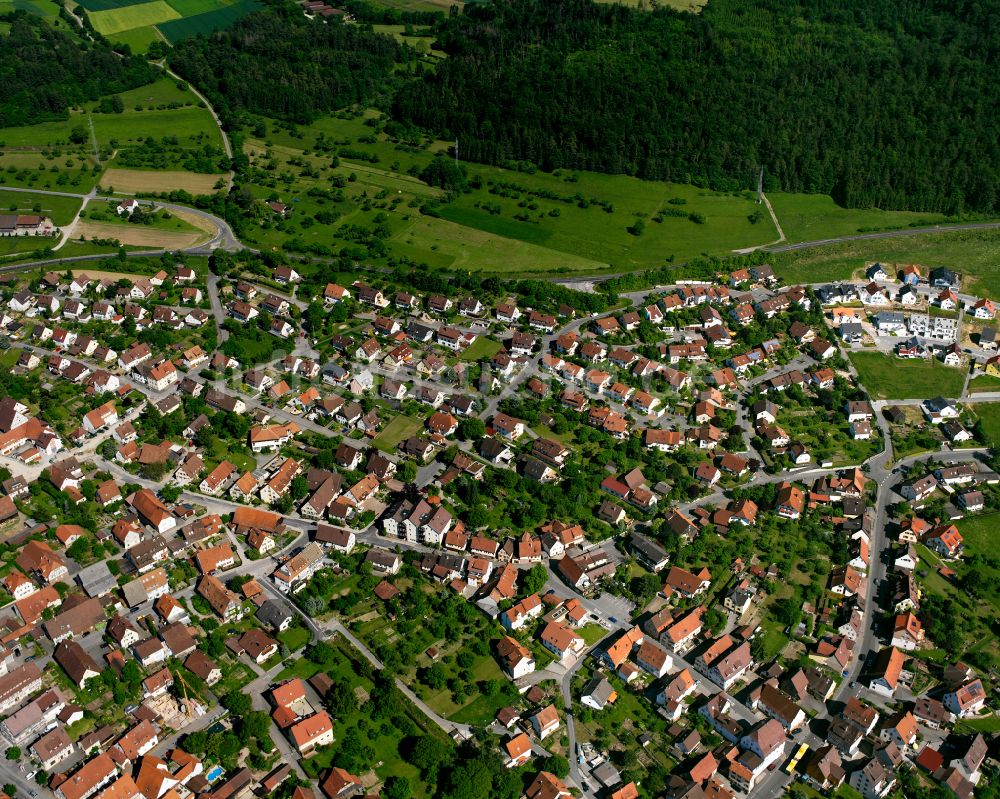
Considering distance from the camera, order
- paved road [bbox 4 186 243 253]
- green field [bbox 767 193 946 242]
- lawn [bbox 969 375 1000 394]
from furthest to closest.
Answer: green field [bbox 767 193 946 242], paved road [bbox 4 186 243 253], lawn [bbox 969 375 1000 394]

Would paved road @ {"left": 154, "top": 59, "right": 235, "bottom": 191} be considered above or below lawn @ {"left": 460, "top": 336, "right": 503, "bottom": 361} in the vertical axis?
above

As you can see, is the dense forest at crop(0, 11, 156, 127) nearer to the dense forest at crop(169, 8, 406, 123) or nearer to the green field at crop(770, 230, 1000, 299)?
the dense forest at crop(169, 8, 406, 123)

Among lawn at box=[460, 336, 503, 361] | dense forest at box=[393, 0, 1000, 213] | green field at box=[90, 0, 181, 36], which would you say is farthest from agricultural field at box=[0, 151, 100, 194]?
lawn at box=[460, 336, 503, 361]

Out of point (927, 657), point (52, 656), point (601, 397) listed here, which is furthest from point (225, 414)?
point (927, 657)

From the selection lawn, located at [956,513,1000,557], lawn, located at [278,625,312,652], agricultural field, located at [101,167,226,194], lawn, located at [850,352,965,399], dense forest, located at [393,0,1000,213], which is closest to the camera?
lawn, located at [278,625,312,652]

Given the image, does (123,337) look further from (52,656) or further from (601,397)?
(601,397)

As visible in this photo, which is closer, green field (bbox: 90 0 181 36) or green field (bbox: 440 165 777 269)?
green field (bbox: 440 165 777 269)

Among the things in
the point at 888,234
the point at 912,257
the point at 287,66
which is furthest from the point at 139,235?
the point at 912,257

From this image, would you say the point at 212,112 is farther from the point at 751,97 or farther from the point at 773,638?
the point at 773,638
